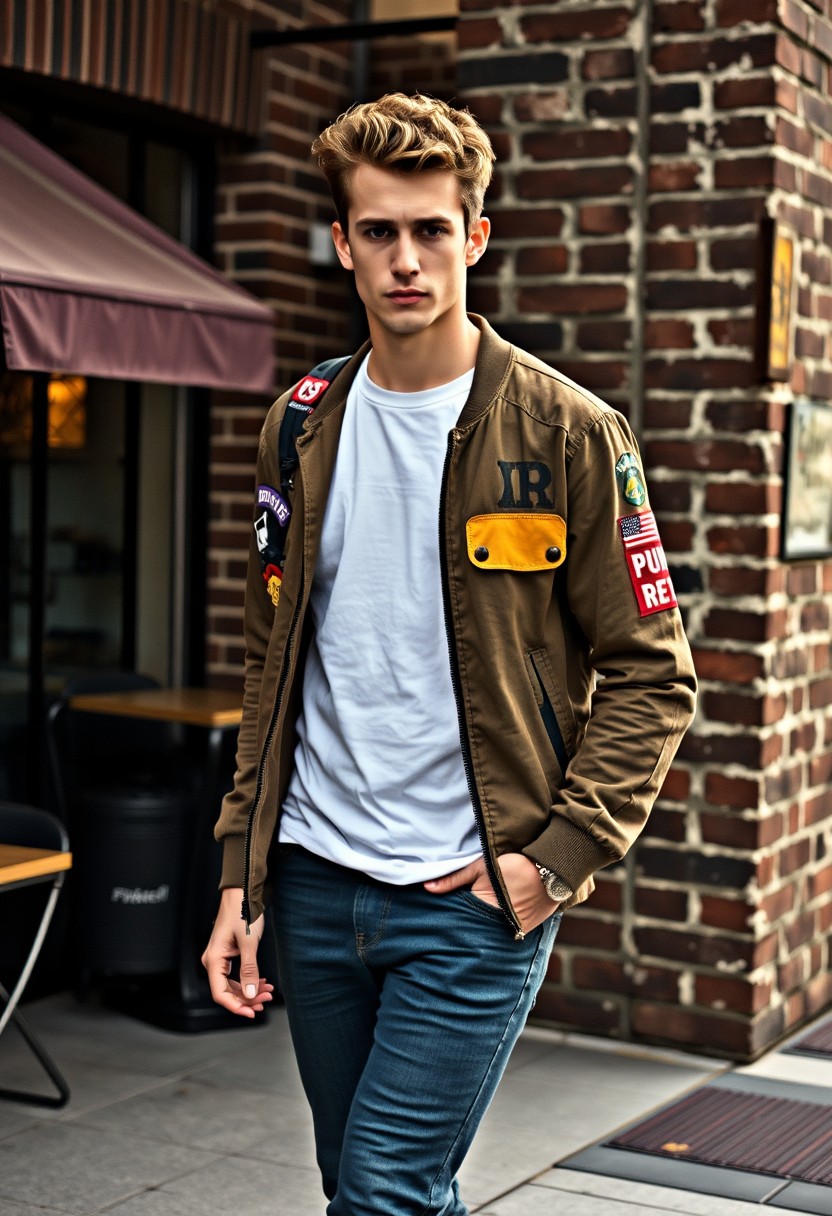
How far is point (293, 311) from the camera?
616cm

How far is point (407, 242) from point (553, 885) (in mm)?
904

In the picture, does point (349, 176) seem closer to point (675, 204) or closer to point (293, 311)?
point (675, 204)

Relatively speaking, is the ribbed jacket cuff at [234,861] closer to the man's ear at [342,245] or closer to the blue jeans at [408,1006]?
the blue jeans at [408,1006]

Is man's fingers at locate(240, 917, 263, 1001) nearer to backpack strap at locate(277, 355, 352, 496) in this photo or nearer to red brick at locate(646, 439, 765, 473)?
backpack strap at locate(277, 355, 352, 496)

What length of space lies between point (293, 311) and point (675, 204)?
1.63m

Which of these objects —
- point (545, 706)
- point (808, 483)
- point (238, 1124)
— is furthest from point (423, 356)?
point (808, 483)

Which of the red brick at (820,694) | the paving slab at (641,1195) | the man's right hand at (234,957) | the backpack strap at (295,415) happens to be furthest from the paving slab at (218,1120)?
the backpack strap at (295,415)

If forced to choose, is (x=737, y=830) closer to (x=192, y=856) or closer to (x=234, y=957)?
(x=192, y=856)

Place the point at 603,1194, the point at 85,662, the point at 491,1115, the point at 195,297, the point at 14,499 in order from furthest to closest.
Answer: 1. the point at 85,662
2. the point at 14,499
3. the point at 195,297
4. the point at 491,1115
5. the point at 603,1194

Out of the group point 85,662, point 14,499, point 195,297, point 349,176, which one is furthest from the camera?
point 85,662

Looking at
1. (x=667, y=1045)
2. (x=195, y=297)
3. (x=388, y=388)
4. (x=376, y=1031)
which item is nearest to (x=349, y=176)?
(x=388, y=388)

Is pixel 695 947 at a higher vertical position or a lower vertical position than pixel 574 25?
lower

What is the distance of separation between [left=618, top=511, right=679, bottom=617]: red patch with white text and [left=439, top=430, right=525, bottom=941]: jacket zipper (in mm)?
251

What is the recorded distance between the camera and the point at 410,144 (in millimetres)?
2357
